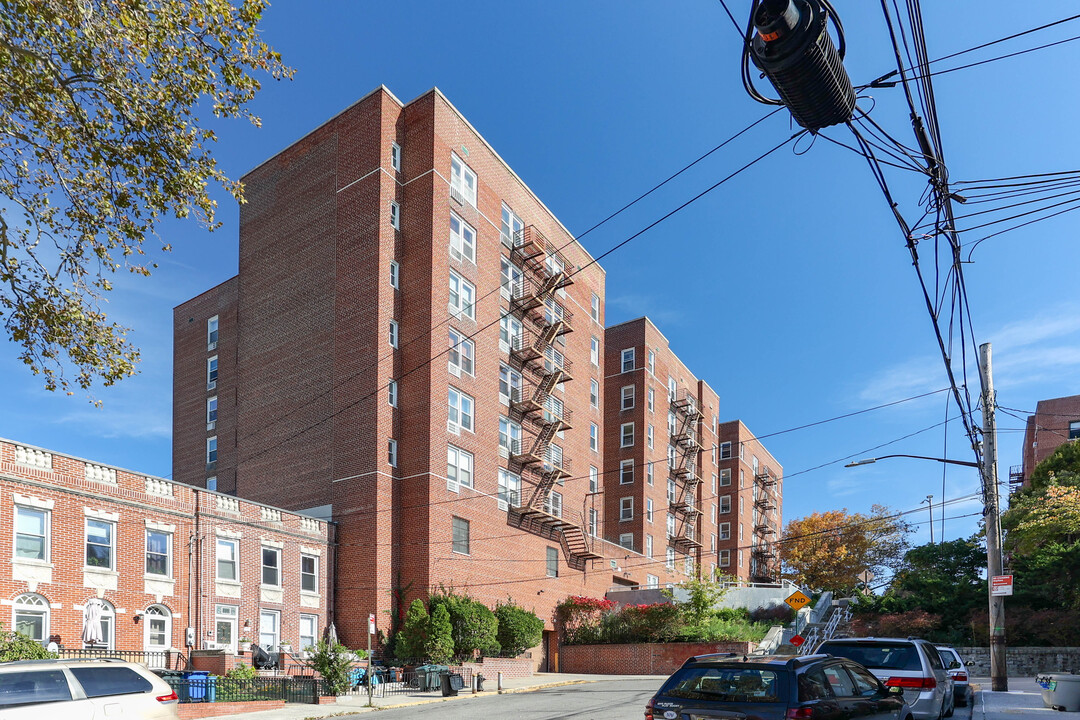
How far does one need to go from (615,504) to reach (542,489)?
18.5 metres

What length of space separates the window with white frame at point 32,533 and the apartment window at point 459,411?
17212mm

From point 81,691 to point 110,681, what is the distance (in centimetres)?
45

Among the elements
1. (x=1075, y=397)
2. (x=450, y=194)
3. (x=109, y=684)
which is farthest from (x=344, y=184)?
(x=1075, y=397)

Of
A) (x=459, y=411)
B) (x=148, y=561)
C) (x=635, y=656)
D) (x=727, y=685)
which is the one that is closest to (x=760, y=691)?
(x=727, y=685)

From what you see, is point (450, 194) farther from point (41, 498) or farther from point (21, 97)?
point (21, 97)

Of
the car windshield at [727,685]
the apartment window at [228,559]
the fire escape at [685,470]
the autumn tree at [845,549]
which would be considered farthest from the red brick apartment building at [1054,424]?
the car windshield at [727,685]

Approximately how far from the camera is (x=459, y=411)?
134 ft

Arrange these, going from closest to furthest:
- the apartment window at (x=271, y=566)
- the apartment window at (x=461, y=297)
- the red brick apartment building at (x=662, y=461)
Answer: the apartment window at (x=271, y=566), the apartment window at (x=461, y=297), the red brick apartment building at (x=662, y=461)

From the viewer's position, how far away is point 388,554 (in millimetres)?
36875

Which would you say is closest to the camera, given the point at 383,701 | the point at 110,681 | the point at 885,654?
the point at 110,681

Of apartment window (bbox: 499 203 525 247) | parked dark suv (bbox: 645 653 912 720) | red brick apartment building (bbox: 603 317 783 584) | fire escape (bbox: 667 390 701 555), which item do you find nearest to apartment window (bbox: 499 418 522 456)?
apartment window (bbox: 499 203 525 247)

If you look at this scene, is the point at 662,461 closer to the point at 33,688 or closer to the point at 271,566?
the point at 271,566

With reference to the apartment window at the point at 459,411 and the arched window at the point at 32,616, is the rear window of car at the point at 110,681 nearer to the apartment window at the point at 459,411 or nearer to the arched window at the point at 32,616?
the arched window at the point at 32,616

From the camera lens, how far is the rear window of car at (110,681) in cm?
1203
